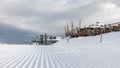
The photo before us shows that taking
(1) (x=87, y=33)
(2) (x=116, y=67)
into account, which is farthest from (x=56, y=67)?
(1) (x=87, y=33)

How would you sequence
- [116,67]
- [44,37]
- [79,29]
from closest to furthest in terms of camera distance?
1. [116,67]
2. [79,29]
3. [44,37]

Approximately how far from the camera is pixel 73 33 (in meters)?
45.9

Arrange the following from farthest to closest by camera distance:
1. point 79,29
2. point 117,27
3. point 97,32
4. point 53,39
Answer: point 53,39 → point 79,29 → point 97,32 → point 117,27

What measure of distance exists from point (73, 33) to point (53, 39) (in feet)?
95.1

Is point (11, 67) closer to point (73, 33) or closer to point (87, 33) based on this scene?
point (87, 33)

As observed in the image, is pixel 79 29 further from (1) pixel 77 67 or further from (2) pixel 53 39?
(1) pixel 77 67

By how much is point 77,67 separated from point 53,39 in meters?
67.6

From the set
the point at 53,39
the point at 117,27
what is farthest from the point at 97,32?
the point at 53,39

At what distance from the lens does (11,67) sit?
21.8 ft

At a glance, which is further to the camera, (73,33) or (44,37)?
(44,37)

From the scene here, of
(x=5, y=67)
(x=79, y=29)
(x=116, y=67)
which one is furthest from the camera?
(x=79, y=29)

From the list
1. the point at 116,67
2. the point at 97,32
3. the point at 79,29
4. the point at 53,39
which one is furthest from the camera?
the point at 53,39

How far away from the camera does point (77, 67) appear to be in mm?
6926

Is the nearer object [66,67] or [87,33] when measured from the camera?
[66,67]
